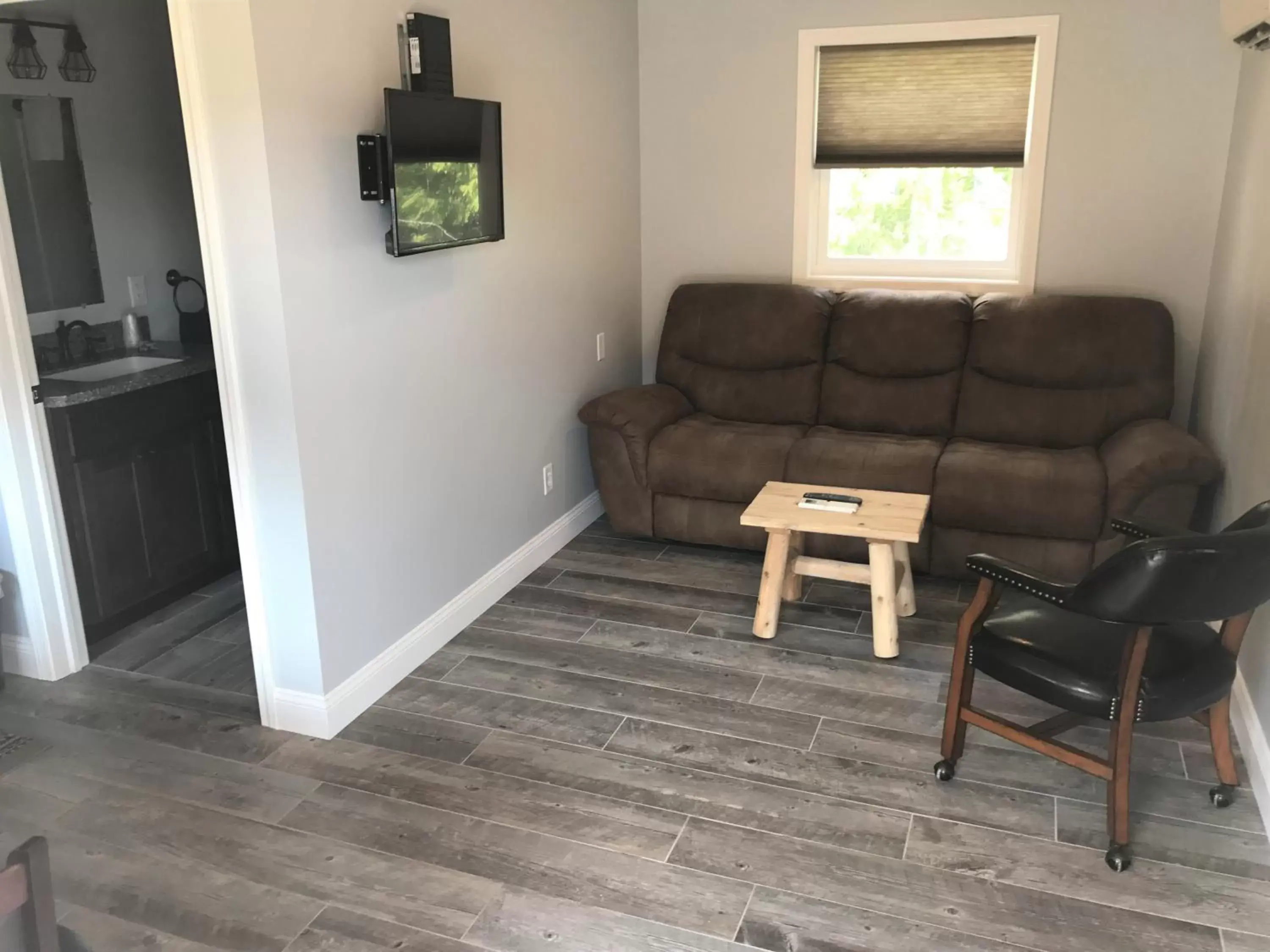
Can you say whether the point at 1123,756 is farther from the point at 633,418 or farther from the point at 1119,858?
the point at 633,418

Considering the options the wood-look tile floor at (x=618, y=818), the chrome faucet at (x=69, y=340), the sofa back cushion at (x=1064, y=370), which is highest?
the chrome faucet at (x=69, y=340)

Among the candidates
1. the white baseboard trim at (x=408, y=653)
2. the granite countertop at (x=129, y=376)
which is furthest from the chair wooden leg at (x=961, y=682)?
the granite countertop at (x=129, y=376)

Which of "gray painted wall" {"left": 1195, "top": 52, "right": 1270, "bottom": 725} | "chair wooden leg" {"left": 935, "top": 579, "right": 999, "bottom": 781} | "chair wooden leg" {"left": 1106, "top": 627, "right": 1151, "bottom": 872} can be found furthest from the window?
"chair wooden leg" {"left": 1106, "top": 627, "right": 1151, "bottom": 872}

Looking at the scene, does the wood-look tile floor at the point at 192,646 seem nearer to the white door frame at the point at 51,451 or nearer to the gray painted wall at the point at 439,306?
the white door frame at the point at 51,451

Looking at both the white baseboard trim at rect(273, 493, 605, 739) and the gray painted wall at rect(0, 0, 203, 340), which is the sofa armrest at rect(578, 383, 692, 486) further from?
the gray painted wall at rect(0, 0, 203, 340)

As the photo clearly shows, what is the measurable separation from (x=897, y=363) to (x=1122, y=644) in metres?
1.97

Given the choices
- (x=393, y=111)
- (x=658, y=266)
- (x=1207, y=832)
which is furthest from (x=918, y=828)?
(x=658, y=266)

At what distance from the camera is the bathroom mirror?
331cm

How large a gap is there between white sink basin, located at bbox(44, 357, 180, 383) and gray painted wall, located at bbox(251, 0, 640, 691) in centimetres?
109

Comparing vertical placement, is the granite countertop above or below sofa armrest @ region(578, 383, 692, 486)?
above

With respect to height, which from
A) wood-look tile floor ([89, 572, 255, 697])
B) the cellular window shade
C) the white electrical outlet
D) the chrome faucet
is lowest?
wood-look tile floor ([89, 572, 255, 697])

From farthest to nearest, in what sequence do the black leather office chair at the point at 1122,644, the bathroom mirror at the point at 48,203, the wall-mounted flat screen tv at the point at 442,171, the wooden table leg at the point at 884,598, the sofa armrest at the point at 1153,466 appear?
the bathroom mirror at the point at 48,203 → the sofa armrest at the point at 1153,466 → the wooden table leg at the point at 884,598 → the wall-mounted flat screen tv at the point at 442,171 → the black leather office chair at the point at 1122,644

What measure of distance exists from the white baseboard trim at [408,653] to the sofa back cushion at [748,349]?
2.79ft

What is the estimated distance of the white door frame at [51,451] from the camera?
232 cm
